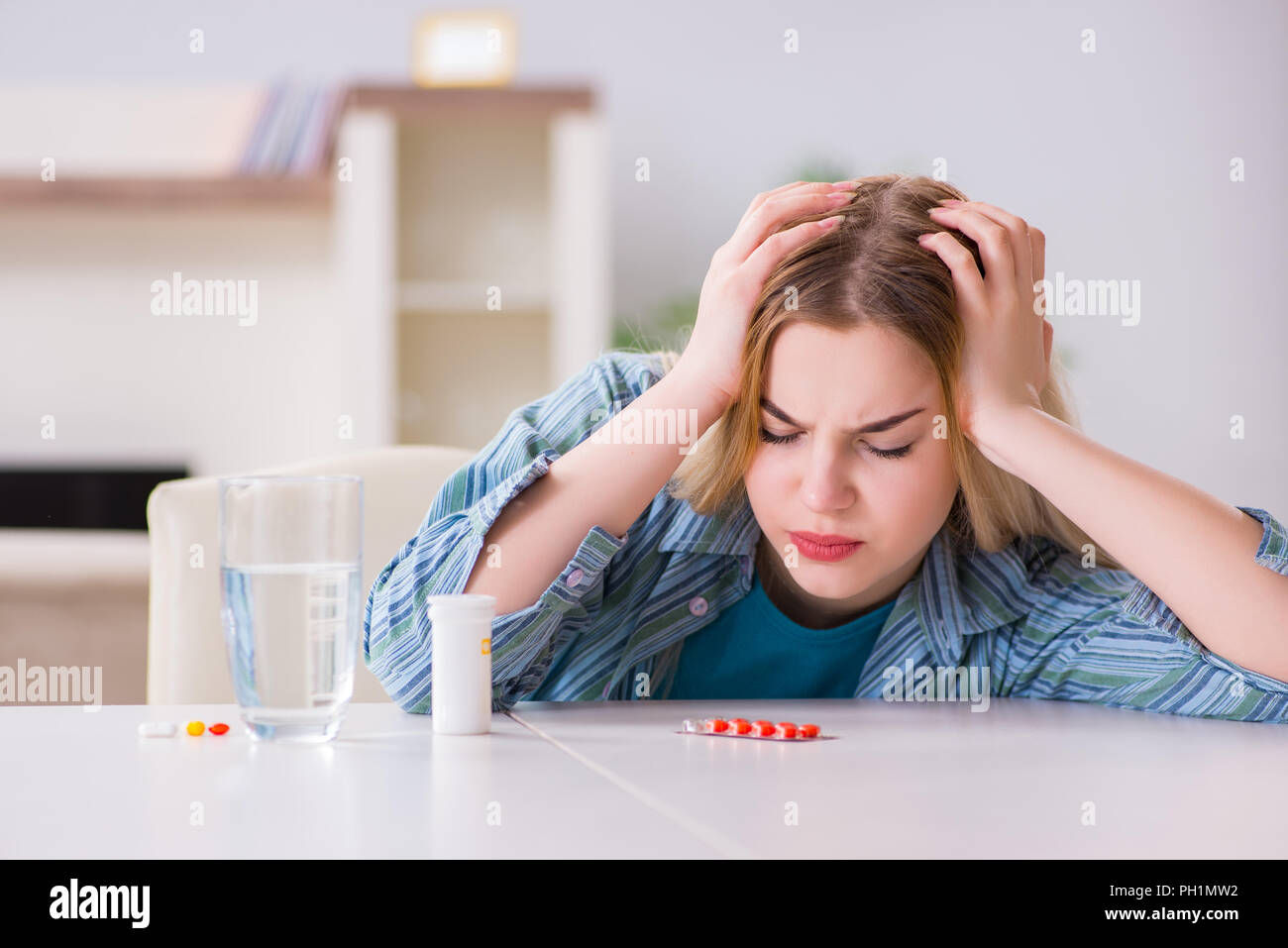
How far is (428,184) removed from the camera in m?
3.05

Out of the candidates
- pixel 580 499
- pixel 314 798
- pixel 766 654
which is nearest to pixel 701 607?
pixel 766 654

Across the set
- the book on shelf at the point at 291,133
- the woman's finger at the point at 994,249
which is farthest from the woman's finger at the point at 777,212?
the book on shelf at the point at 291,133

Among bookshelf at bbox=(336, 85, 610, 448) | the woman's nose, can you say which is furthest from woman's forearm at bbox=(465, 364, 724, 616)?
bookshelf at bbox=(336, 85, 610, 448)

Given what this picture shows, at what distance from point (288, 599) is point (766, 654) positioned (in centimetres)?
54

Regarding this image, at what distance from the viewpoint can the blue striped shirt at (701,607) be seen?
3.34 ft

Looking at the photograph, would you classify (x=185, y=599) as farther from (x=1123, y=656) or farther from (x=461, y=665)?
(x=1123, y=656)

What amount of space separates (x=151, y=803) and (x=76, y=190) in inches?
100

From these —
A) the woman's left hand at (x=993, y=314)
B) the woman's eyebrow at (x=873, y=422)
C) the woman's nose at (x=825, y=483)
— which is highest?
the woman's left hand at (x=993, y=314)

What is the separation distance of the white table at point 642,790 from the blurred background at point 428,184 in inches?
77.1

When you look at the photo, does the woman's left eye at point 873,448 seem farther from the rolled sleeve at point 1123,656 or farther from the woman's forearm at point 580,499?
the rolled sleeve at point 1123,656

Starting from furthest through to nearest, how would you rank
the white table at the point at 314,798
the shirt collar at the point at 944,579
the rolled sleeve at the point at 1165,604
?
the shirt collar at the point at 944,579
the rolled sleeve at the point at 1165,604
the white table at the point at 314,798

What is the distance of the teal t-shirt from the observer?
3.91 ft

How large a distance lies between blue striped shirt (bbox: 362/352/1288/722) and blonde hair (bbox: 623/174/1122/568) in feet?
0.12
